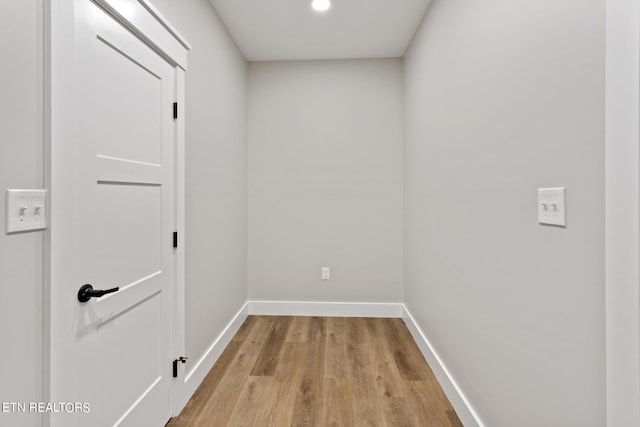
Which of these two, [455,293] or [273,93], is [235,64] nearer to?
[273,93]

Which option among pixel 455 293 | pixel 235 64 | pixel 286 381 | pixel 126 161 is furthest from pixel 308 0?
pixel 286 381

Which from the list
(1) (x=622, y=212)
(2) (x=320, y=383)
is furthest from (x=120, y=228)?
(1) (x=622, y=212)

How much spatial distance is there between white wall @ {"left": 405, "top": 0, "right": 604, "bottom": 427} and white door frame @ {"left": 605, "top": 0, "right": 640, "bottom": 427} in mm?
54

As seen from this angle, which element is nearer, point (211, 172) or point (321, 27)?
point (211, 172)

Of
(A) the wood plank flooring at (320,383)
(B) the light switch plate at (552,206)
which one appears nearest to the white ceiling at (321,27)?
(B) the light switch plate at (552,206)

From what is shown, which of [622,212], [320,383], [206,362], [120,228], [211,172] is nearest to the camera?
[622,212]

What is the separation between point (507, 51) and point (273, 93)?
2.51 metres

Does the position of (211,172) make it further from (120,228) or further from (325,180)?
(325,180)

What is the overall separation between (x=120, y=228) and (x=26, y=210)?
1.48ft

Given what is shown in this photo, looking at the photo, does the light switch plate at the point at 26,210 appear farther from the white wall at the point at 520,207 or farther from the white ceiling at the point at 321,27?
the white ceiling at the point at 321,27

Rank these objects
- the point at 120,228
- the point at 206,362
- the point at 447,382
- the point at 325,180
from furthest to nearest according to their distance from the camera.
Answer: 1. the point at 325,180
2. the point at 206,362
3. the point at 447,382
4. the point at 120,228

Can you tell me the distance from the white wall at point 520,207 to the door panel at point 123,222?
1.55 metres

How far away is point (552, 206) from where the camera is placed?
1066 millimetres

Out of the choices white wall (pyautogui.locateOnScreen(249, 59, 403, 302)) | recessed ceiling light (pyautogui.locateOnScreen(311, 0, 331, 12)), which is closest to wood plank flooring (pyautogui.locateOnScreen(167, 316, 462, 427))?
white wall (pyautogui.locateOnScreen(249, 59, 403, 302))
